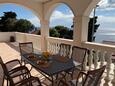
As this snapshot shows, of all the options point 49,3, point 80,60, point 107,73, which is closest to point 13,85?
point 80,60

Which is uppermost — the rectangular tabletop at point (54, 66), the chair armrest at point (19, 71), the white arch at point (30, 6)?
the white arch at point (30, 6)

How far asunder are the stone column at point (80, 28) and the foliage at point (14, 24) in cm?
1444

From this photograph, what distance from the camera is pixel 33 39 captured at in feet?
28.5

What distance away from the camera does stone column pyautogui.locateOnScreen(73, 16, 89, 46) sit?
459 cm

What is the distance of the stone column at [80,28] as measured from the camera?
459cm

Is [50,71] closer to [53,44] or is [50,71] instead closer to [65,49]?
[65,49]

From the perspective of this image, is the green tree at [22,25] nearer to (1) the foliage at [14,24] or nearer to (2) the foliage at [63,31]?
(1) the foliage at [14,24]

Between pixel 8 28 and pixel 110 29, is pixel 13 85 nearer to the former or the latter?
pixel 110 29

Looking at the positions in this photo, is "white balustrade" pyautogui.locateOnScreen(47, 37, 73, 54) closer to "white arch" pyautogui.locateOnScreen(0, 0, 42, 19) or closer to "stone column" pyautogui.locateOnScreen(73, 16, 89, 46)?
"white arch" pyautogui.locateOnScreen(0, 0, 42, 19)

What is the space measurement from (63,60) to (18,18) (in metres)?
16.9

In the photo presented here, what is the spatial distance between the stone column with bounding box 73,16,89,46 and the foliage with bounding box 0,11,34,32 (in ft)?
47.4

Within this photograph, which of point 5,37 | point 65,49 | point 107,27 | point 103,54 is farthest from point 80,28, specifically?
point 5,37

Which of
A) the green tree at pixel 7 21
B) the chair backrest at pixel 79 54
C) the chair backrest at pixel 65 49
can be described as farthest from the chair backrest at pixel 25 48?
the green tree at pixel 7 21

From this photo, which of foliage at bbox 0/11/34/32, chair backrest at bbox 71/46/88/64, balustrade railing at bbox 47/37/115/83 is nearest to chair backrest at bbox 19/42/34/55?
chair backrest at bbox 71/46/88/64
